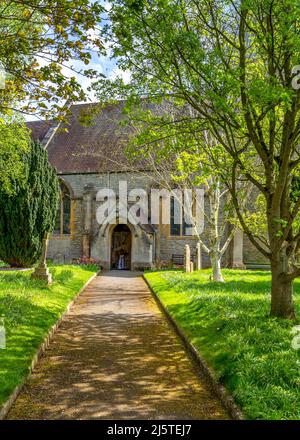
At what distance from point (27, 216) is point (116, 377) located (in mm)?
13398

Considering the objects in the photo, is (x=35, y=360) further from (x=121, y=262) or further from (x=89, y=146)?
(x=89, y=146)

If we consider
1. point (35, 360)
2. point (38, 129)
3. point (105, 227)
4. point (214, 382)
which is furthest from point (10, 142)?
point (38, 129)

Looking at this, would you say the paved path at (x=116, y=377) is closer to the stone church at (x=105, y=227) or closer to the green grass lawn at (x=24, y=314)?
the green grass lawn at (x=24, y=314)

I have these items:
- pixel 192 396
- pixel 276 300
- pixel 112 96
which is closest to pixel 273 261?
pixel 276 300

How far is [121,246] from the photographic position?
2673cm

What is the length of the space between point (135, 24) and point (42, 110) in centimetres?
210

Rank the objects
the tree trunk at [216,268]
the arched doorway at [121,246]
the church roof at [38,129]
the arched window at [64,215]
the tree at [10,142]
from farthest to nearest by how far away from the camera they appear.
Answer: the church roof at [38,129], the arched window at [64,215], the arched doorway at [121,246], the tree trunk at [216,268], the tree at [10,142]

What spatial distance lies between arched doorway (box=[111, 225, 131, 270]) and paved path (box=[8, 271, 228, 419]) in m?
16.0

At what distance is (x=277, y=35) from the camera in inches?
291

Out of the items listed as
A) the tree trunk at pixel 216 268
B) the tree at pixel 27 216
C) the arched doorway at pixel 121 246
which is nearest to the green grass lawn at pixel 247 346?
the tree trunk at pixel 216 268

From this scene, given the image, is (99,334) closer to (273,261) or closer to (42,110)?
(273,261)

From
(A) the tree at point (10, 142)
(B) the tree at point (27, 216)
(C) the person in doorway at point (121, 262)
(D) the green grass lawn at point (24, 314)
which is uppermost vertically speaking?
(A) the tree at point (10, 142)

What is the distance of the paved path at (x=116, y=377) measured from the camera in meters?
4.91

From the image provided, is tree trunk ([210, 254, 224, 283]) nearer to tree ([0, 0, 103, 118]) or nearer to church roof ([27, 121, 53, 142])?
tree ([0, 0, 103, 118])
